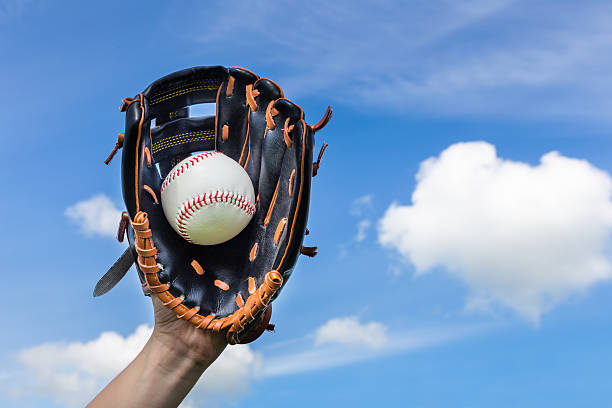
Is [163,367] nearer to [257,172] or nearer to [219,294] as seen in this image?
[219,294]

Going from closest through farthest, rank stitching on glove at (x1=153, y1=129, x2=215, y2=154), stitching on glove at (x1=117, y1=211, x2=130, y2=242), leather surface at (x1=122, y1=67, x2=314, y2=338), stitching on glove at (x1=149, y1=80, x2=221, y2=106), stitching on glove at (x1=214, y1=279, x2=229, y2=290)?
leather surface at (x1=122, y1=67, x2=314, y2=338) → stitching on glove at (x1=214, y1=279, x2=229, y2=290) → stitching on glove at (x1=117, y1=211, x2=130, y2=242) → stitching on glove at (x1=149, y1=80, x2=221, y2=106) → stitching on glove at (x1=153, y1=129, x2=215, y2=154)

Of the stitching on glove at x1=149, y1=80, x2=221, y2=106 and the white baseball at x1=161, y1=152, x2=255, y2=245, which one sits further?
the stitching on glove at x1=149, y1=80, x2=221, y2=106

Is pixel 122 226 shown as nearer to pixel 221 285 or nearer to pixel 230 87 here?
pixel 221 285

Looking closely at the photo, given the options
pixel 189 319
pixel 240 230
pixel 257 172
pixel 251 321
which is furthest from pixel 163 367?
pixel 257 172

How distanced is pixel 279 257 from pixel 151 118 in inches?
54.7

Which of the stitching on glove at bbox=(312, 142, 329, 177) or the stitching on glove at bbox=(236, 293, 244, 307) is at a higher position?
the stitching on glove at bbox=(312, 142, 329, 177)

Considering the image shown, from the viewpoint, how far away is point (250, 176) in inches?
170

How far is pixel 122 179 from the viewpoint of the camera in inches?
154

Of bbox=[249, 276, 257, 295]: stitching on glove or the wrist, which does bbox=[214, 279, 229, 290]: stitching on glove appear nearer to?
bbox=[249, 276, 257, 295]: stitching on glove

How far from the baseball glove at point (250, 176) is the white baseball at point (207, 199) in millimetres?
111

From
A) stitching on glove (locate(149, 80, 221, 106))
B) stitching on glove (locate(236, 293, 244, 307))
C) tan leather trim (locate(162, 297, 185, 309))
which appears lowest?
tan leather trim (locate(162, 297, 185, 309))

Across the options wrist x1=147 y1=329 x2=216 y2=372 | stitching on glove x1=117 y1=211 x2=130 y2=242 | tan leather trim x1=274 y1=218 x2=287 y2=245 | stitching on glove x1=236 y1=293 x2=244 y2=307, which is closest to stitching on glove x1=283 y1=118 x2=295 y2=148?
tan leather trim x1=274 y1=218 x2=287 y2=245

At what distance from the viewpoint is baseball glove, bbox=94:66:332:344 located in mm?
3820

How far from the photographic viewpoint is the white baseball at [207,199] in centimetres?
391
